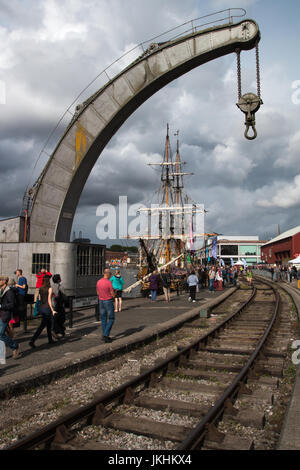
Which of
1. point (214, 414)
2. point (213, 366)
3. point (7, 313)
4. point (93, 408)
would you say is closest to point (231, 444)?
point (214, 414)

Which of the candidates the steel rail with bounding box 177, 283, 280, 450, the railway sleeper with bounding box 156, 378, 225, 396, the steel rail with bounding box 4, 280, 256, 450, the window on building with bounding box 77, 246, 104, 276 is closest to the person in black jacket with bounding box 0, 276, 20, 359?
the steel rail with bounding box 4, 280, 256, 450

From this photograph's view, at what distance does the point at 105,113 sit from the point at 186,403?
A: 518 inches

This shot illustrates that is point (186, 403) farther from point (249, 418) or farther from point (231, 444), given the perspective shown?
point (231, 444)

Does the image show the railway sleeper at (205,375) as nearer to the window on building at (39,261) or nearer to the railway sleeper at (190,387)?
the railway sleeper at (190,387)

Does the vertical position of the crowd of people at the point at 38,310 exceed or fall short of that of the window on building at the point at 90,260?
it falls short

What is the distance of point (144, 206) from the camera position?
74250 mm

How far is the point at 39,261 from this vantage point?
15164mm

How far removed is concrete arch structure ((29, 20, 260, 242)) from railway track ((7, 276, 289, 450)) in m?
10.00

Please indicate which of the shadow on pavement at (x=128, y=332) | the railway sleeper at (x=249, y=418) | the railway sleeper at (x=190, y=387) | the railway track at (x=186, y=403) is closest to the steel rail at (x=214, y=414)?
the railway track at (x=186, y=403)

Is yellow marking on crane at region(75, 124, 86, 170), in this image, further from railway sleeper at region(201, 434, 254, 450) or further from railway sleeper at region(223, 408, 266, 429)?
railway sleeper at region(201, 434, 254, 450)

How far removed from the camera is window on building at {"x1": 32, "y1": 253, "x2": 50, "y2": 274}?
15.0 metres

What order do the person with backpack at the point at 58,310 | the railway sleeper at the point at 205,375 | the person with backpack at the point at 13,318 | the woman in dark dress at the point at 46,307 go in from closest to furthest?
the railway sleeper at the point at 205,375 < the person with backpack at the point at 13,318 < the woman in dark dress at the point at 46,307 < the person with backpack at the point at 58,310

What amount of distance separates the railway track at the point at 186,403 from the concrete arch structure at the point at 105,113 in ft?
32.8

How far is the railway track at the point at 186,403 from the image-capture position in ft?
13.5
